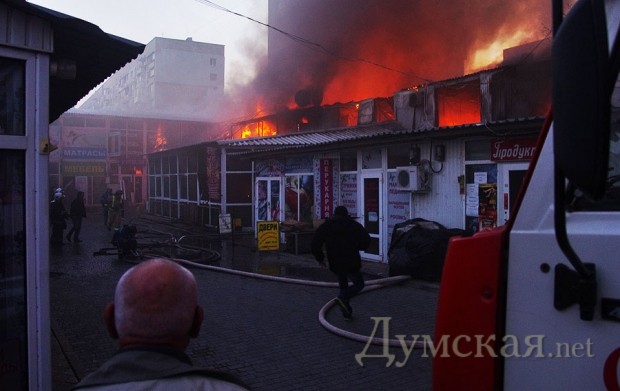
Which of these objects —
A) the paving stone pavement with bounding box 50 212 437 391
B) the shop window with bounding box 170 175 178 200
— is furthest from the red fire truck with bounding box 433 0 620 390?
the shop window with bounding box 170 175 178 200

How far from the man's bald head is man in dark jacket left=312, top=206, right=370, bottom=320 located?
5.63m

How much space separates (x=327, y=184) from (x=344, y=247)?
714cm

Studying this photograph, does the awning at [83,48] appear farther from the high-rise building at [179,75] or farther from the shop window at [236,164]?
the high-rise building at [179,75]

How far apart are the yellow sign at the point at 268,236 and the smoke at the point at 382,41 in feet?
43.9

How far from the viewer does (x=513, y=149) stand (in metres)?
9.14

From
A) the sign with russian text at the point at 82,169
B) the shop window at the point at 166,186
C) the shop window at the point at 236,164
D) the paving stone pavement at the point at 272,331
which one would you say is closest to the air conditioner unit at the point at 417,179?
the paving stone pavement at the point at 272,331

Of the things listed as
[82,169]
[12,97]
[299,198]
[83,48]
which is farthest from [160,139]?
[12,97]

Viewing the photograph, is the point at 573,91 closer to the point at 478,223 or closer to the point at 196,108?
the point at 478,223

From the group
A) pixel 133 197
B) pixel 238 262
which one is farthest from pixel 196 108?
pixel 238 262

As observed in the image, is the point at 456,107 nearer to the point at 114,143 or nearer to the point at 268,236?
the point at 268,236

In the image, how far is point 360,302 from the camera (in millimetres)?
8469

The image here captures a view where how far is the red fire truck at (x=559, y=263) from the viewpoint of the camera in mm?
1438

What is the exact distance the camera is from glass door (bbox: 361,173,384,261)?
12312 mm

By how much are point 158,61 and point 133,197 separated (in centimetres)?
3264
